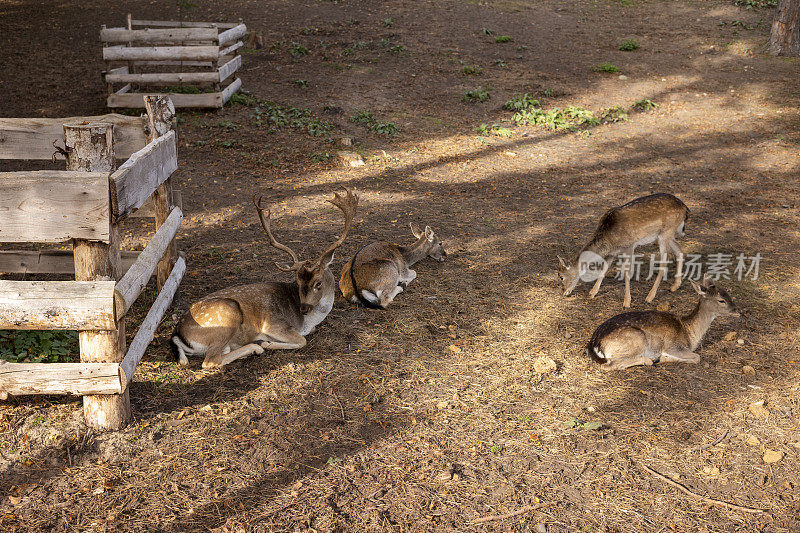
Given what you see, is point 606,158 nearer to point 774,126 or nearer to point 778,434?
point 774,126

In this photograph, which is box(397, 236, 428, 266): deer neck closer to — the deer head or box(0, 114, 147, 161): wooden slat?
the deer head

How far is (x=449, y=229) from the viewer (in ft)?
31.9

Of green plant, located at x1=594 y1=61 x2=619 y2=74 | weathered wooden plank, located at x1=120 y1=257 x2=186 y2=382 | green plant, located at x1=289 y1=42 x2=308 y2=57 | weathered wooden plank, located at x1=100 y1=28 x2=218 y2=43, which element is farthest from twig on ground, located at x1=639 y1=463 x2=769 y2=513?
green plant, located at x1=289 y1=42 x2=308 y2=57

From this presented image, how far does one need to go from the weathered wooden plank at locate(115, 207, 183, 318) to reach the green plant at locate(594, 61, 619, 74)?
14.1 meters

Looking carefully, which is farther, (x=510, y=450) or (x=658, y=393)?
(x=658, y=393)

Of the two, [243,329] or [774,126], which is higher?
[774,126]

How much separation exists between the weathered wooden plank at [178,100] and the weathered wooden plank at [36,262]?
7.87 m

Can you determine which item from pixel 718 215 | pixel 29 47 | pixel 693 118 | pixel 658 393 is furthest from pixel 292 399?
pixel 29 47

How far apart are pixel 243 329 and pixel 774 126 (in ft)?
42.7

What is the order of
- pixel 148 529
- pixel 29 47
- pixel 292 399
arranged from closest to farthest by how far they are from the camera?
pixel 148 529 < pixel 292 399 < pixel 29 47

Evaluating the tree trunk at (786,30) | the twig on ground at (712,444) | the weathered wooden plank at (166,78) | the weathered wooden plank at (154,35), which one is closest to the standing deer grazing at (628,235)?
the twig on ground at (712,444)

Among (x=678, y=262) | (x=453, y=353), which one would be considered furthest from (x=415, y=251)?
(x=678, y=262)

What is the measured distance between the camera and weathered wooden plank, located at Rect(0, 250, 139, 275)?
6.81m

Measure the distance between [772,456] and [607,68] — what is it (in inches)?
576
